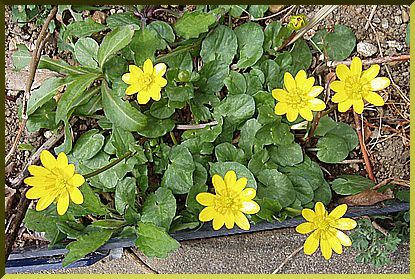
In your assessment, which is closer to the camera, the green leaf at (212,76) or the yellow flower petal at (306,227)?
the yellow flower petal at (306,227)

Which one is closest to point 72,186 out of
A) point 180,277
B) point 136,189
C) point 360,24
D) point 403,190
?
point 136,189

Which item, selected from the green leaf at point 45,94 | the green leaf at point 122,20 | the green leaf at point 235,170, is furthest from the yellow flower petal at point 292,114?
the green leaf at point 45,94

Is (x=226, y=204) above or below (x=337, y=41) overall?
below

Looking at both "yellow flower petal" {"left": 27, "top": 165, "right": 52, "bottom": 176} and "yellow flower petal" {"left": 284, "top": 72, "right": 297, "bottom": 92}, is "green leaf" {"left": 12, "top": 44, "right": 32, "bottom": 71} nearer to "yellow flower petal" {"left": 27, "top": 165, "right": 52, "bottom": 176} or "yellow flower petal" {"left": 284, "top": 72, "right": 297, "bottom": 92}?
"yellow flower petal" {"left": 27, "top": 165, "right": 52, "bottom": 176}

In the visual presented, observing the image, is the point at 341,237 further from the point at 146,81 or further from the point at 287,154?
the point at 146,81

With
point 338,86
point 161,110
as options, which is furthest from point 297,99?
point 161,110

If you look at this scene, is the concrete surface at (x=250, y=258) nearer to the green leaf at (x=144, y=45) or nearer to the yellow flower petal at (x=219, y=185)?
the yellow flower petal at (x=219, y=185)

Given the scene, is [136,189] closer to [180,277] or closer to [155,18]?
[180,277]
